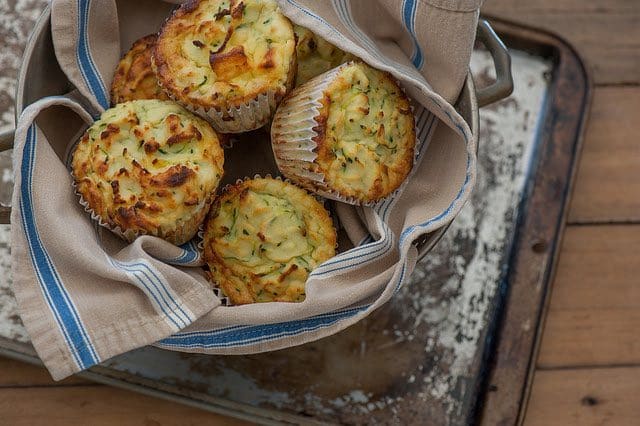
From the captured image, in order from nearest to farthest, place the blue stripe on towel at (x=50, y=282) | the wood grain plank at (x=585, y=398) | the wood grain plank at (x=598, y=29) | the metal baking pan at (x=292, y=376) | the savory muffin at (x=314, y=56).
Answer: the blue stripe on towel at (x=50, y=282) → the savory muffin at (x=314, y=56) → the metal baking pan at (x=292, y=376) → the wood grain plank at (x=585, y=398) → the wood grain plank at (x=598, y=29)

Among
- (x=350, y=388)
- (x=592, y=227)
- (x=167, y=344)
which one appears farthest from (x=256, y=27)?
(x=592, y=227)

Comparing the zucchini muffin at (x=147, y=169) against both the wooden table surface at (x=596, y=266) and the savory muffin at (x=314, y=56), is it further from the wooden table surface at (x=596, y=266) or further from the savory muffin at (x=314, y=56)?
the wooden table surface at (x=596, y=266)

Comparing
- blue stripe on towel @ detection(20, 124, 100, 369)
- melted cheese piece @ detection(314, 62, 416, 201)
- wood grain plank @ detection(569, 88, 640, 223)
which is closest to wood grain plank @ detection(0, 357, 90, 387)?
blue stripe on towel @ detection(20, 124, 100, 369)

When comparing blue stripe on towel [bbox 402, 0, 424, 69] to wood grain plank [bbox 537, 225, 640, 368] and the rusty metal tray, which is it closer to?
the rusty metal tray

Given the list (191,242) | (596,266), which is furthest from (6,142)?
(596,266)

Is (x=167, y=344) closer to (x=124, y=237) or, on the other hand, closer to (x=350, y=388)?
(x=124, y=237)

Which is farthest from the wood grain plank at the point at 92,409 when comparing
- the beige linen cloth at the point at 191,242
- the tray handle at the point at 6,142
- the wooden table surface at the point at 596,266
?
the tray handle at the point at 6,142
